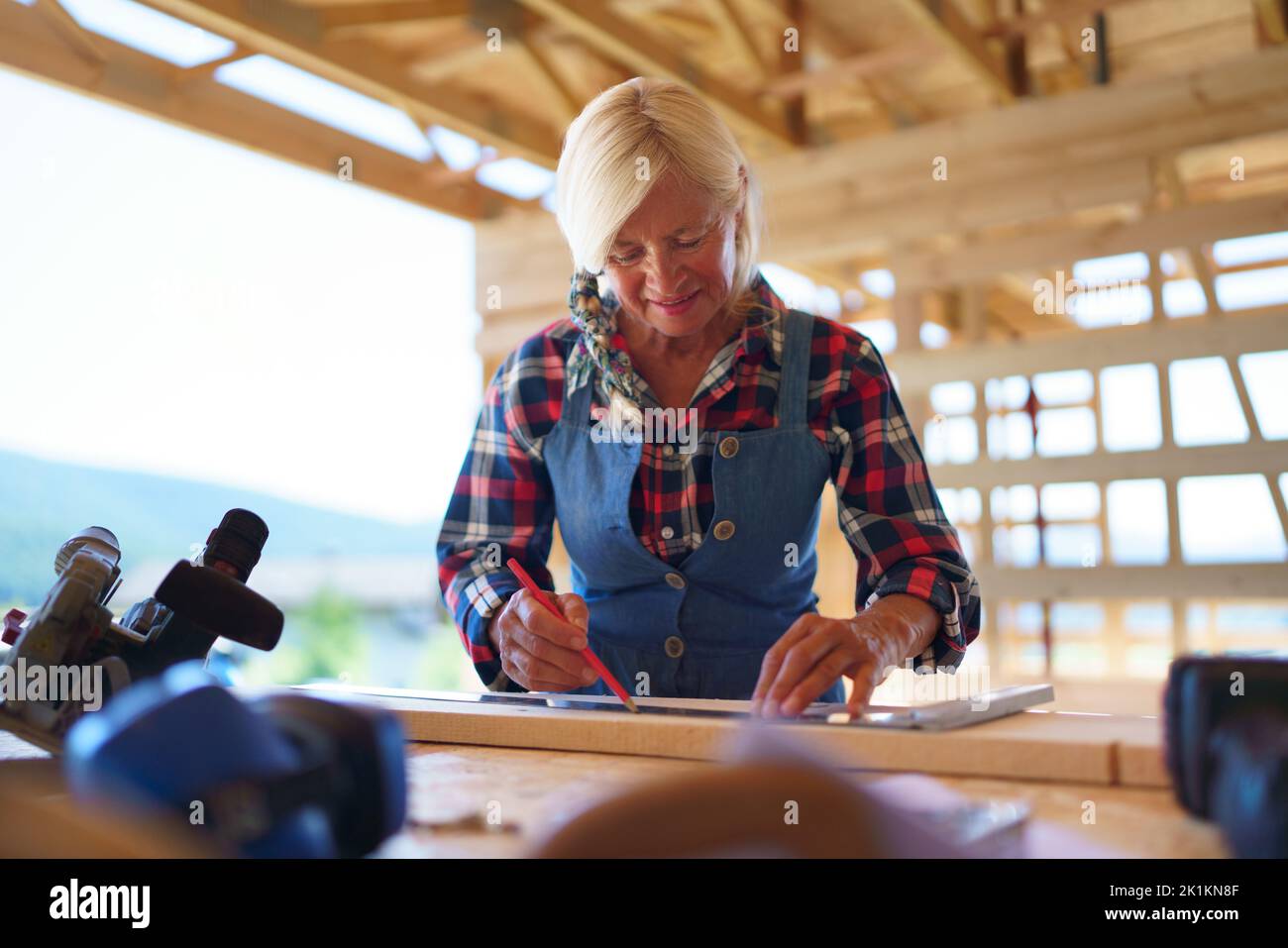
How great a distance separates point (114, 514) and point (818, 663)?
584 centimetres

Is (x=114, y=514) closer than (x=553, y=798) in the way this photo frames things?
No

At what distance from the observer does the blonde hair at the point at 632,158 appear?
5.80ft

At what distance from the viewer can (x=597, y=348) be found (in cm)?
197

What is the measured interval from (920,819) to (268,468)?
23.8 ft

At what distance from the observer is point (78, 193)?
5105mm

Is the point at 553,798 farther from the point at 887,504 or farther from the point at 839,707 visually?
the point at 887,504

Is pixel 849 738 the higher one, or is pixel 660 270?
pixel 660 270

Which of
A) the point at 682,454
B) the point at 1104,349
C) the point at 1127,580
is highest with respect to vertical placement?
the point at 1104,349

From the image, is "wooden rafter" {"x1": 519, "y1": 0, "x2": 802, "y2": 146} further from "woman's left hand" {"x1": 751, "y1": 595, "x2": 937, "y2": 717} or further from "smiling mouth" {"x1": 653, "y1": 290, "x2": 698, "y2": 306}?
"woman's left hand" {"x1": 751, "y1": 595, "x2": 937, "y2": 717}

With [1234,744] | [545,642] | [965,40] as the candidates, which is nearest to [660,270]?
[545,642]

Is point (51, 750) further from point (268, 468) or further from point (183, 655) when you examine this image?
point (268, 468)
